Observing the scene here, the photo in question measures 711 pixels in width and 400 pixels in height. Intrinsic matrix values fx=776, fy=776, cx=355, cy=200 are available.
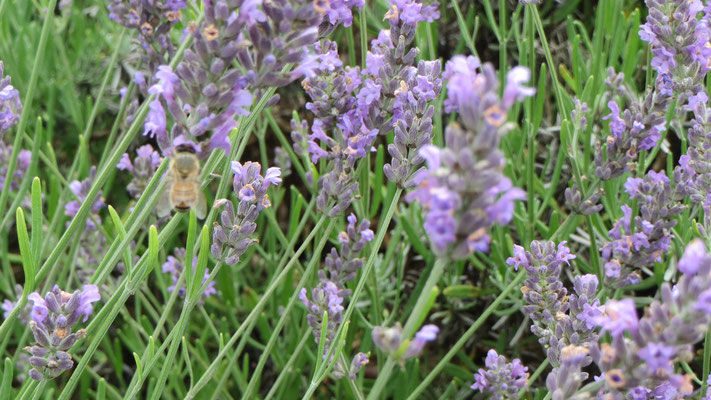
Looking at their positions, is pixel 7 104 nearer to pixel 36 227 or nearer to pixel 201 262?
pixel 36 227

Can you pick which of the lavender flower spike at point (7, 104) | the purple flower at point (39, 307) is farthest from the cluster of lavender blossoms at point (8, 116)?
the purple flower at point (39, 307)

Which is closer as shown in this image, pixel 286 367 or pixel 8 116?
pixel 286 367

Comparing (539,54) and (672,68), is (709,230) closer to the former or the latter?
(672,68)

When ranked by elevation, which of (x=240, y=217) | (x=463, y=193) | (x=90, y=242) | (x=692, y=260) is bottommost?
(x=90, y=242)

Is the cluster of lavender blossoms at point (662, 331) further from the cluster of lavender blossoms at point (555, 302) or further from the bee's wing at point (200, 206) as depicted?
the bee's wing at point (200, 206)

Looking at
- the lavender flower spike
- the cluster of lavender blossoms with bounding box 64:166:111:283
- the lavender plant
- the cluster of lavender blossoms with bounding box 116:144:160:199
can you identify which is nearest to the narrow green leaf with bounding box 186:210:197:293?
the lavender plant

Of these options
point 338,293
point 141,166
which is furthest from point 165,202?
point 141,166

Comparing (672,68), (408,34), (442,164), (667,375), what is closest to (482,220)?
(442,164)
